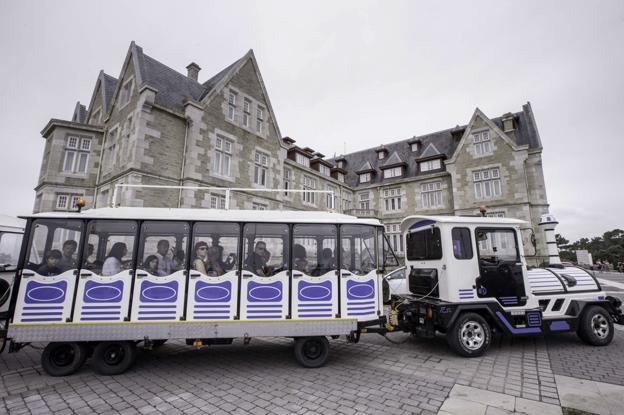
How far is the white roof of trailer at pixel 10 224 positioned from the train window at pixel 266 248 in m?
7.03

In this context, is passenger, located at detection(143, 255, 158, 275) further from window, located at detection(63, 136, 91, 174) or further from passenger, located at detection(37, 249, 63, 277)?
window, located at detection(63, 136, 91, 174)

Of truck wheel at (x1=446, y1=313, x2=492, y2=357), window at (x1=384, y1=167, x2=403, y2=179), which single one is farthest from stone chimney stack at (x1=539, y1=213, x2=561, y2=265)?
window at (x1=384, y1=167, x2=403, y2=179)

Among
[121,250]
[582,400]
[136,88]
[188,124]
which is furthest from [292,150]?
[582,400]

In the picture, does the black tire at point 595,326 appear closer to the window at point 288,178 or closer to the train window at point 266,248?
the train window at point 266,248

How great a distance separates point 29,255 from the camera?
520cm

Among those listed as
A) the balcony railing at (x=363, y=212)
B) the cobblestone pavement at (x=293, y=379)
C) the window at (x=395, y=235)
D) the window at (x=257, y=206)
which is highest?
the balcony railing at (x=363, y=212)

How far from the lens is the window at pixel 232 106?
58.9 feet

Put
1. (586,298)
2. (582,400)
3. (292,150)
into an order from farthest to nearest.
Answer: (292,150) < (586,298) < (582,400)

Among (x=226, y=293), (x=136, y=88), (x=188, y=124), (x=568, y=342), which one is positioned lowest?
(x=568, y=342)

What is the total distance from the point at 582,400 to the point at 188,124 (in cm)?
1741

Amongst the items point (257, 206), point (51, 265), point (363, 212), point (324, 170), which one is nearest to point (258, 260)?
point (51, 265)

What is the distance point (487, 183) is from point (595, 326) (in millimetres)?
20217

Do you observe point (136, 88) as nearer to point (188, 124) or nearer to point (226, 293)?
point (188, 124)

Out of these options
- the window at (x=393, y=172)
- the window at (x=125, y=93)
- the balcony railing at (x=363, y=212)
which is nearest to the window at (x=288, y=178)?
the balcony railing at (x=363, y=212)
